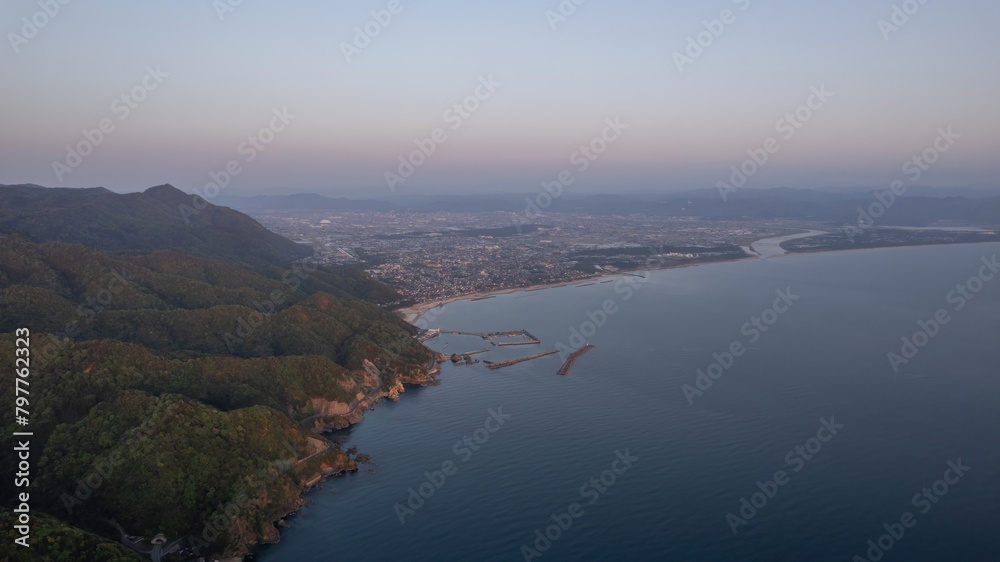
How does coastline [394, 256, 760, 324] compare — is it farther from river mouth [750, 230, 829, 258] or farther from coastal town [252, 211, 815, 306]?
Result: river mouth [750, 230, 829, 258]

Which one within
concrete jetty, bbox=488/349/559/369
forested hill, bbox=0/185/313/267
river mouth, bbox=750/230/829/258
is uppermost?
river mouth, bbox=750/230/829/258

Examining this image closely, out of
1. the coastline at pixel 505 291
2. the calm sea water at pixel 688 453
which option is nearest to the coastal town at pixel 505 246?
the coastline at pixel 505 291

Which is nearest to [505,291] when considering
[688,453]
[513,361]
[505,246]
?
[513,361]

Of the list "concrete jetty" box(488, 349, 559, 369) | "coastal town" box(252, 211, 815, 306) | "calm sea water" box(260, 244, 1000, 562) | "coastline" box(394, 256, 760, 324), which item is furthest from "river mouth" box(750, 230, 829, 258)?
"concrete jetty" box(488, 349, 559, 369)

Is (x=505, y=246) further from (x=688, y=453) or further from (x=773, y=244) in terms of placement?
(x=688, y=453)

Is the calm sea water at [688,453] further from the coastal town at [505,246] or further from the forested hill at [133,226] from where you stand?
the forested hill at [133,226]
